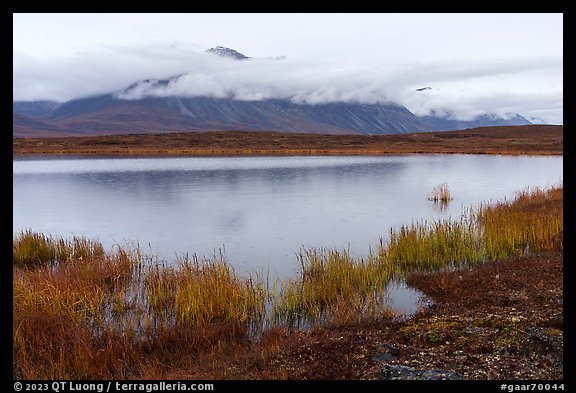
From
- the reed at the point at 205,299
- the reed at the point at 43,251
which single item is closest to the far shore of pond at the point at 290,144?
the reed at the point at 43,251

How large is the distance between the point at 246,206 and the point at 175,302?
22.4 metres

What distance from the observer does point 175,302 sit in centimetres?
1401

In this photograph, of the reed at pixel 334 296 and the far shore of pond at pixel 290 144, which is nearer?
the reed at pixel 334 296

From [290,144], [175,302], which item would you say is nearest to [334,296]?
[175,302]

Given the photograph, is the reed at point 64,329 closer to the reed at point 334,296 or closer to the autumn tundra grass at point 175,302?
the autumn tundra grass at point 175,302

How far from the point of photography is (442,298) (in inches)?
601

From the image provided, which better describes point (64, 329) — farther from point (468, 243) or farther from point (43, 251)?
point (468, 243)

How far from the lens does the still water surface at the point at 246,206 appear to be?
24047 mm

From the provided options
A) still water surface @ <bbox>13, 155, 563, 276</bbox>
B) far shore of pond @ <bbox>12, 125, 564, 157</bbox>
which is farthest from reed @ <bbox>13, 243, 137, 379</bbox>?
far shore of pond @ <bbox>12, 125, 564, 157</bbox>

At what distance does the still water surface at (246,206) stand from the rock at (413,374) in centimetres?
916

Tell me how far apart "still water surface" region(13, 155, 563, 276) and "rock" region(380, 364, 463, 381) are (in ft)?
30.1
